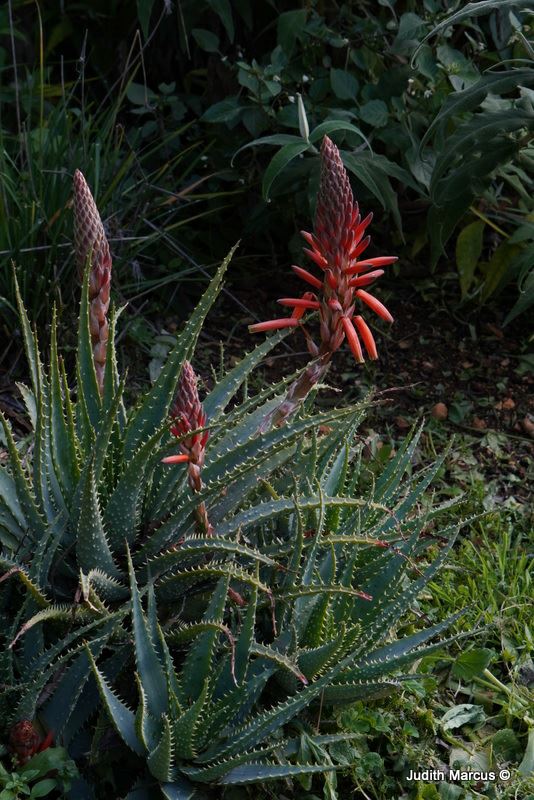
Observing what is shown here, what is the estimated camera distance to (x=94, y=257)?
1.92 meters

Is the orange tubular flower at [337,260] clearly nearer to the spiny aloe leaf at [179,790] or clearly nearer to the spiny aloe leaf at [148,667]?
the spiny aloe leaf at [148,667]

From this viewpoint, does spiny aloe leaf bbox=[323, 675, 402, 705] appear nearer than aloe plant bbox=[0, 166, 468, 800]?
No

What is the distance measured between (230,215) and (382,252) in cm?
65

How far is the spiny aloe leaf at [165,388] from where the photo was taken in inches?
78.3

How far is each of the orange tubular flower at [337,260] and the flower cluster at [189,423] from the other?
0.20m

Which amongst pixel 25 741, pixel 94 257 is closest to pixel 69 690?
pixel 25 741

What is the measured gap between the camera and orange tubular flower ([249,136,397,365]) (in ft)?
6.00

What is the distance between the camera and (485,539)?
2828 millimetres

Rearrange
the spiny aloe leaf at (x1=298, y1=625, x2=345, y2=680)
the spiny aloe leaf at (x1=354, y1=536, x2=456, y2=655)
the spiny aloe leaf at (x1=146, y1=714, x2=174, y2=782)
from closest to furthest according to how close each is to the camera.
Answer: the spiny aloe leaf at (x1=146, y1=714, x2=174, y2=782)
the spiny aloe leaf at (x1=298, y1=625, x2=345, y2=680)
the spiny aloe leaf at (x1=354, y1=536, x2=456, y2=655)

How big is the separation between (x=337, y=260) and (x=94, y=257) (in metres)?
0.49

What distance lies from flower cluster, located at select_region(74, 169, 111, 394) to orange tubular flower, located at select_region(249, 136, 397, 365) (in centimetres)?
33

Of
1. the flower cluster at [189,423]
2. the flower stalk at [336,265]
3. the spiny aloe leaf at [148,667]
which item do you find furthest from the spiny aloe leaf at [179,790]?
the flower stalk at [336,265]

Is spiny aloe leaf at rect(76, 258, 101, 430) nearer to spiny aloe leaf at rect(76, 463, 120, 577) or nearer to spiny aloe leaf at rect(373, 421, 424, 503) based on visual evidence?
spiny aloe leaf at rect(76, 463, 120, 577)

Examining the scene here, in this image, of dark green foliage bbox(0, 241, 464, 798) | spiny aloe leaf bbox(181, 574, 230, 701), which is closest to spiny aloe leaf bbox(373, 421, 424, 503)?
dark green foliage bbox(0, 241, 464, 798)
